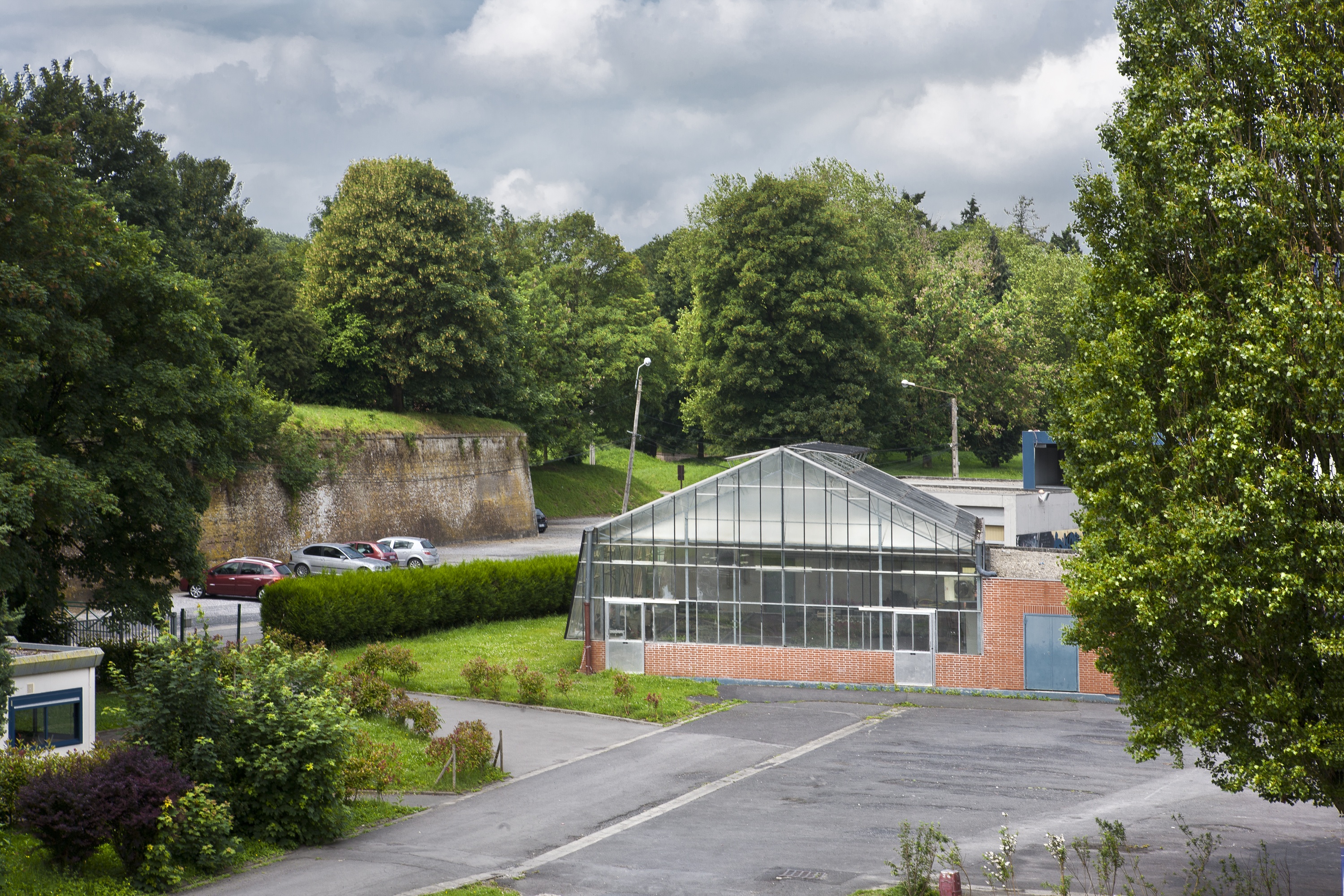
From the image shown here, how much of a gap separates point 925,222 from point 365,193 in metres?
70.7

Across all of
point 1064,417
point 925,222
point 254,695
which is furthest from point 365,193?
point 925,222

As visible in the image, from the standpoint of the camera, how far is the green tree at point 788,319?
202ft

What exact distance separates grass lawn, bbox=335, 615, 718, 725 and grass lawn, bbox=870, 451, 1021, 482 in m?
37.3

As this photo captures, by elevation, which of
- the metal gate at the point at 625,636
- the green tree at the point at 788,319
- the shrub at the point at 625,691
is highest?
the green tree at the point at 788,319

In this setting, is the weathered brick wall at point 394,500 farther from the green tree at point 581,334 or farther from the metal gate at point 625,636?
the metal gate at point 625,636

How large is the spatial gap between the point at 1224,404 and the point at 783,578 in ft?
59.3

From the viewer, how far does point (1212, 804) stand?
18953 millimetres

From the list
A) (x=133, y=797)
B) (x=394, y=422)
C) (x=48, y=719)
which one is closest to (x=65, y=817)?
(x=133, y=797)

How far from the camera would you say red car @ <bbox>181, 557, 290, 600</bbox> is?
39.4 metres

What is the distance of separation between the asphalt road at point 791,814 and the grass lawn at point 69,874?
0.46 m

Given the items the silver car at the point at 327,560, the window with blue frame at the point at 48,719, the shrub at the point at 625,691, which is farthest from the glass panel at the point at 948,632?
the silver car at the point at 327,560

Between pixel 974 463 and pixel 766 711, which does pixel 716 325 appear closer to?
pixel 974 463

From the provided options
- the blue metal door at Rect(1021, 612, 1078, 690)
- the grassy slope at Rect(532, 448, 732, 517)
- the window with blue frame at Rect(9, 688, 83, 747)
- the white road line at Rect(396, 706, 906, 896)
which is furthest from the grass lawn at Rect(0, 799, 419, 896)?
the grassy slope at Rect(532, 448, 732, 517)

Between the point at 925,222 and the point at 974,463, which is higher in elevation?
the point at 925,222
